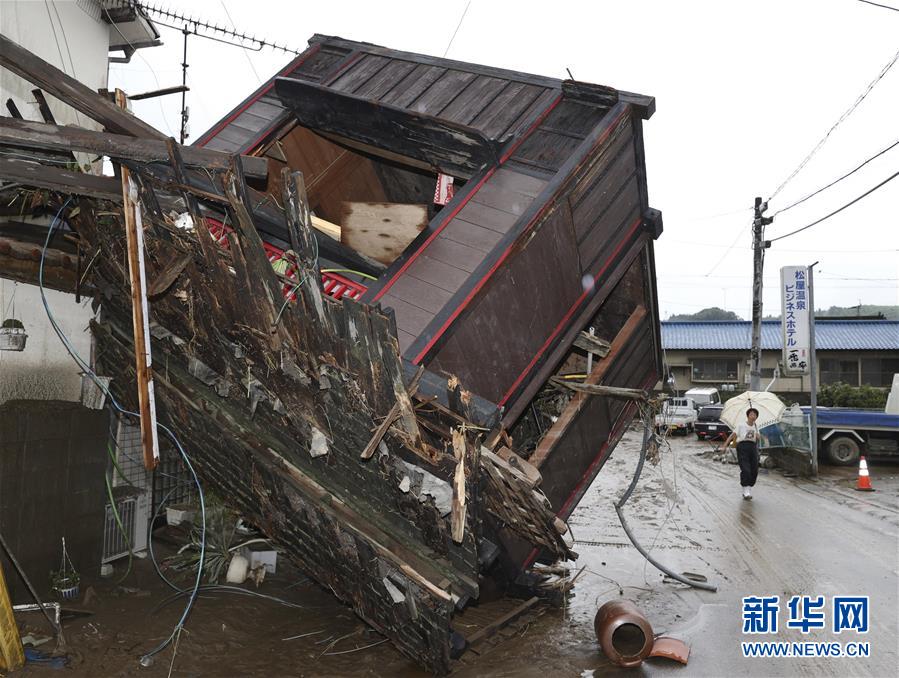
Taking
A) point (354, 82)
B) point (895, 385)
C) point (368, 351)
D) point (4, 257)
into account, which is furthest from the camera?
point (895, 385)

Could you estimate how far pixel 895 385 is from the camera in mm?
19938

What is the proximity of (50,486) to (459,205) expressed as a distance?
4.84m

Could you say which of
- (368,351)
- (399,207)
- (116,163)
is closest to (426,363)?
(368,351)

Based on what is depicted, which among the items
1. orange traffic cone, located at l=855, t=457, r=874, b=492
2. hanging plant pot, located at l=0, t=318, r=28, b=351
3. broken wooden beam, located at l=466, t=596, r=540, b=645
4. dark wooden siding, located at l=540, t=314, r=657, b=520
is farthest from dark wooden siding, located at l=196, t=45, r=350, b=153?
orange traffic cone, located at l=855, t=457, r=874, b=492

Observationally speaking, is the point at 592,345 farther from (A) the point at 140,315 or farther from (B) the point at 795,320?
(B) the point at 795,320

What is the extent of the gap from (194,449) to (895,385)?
66.6ft

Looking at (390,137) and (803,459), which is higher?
(390,137)

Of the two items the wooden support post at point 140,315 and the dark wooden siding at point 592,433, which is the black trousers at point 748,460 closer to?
the dark wooden siding at point 592,433

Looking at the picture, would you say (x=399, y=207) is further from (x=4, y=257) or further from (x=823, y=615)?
(x=823, y=615)

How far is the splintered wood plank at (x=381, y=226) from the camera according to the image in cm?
684

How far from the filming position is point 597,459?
850 cm

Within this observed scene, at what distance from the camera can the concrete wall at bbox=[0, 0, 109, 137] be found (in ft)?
23.9

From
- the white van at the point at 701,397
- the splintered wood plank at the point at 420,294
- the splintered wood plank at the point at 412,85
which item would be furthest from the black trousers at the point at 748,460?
the white van at the point at 701,397

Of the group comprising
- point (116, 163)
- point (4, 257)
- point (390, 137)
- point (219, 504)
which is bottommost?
point (219, 504)
